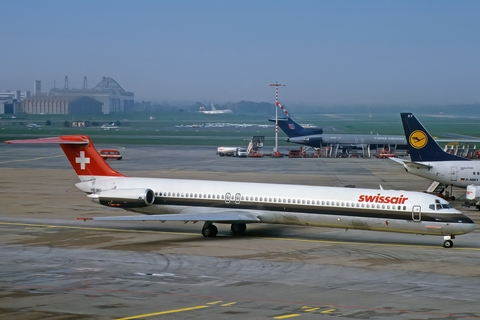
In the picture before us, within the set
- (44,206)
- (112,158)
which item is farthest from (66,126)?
(44,206)

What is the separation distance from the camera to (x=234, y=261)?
27.6m

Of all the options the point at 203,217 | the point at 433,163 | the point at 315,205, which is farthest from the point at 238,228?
the point at 433,163

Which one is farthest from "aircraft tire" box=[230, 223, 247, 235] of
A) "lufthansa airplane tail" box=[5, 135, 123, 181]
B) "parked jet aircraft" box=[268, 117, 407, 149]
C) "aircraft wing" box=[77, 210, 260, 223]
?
"parked jet aircraft" box=[268, 117, 407, 149]

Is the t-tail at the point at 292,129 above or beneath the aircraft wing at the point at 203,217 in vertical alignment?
above

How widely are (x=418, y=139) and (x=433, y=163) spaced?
6.51 ft

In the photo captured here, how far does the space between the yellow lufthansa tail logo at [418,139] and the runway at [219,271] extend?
7214mm

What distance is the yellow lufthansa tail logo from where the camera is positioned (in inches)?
1967

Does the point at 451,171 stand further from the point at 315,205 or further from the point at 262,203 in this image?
the point at 262,203

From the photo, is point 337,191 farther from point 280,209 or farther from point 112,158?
point 112,158

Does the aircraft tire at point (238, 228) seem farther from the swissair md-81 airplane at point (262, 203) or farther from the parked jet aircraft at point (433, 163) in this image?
the parked jet aircraft at point (433, 163)

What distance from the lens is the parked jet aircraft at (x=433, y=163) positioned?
48.9m

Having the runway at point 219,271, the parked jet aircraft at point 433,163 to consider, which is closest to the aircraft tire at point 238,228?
the runway at point 219,271

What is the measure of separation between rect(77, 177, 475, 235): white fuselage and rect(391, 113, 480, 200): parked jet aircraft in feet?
59.8

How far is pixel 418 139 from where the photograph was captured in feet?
164
